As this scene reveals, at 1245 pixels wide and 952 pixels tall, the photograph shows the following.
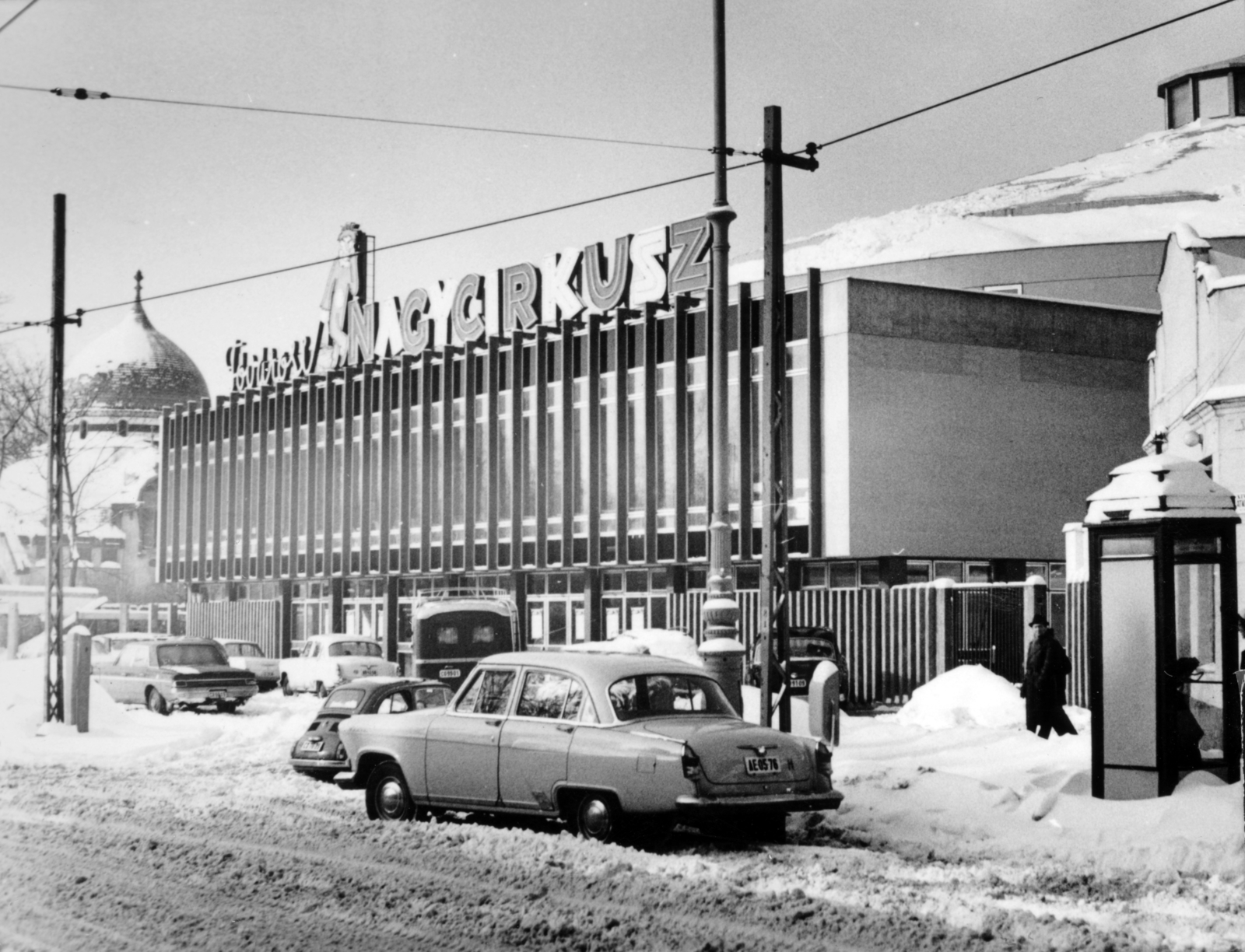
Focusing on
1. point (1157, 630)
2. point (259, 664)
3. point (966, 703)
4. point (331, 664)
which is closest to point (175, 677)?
point (331, 664)

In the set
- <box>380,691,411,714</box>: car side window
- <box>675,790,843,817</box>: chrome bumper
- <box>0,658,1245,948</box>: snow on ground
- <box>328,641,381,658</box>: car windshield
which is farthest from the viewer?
<box>328,641,381,658</box>: car windshield

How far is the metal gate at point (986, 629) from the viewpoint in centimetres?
2944

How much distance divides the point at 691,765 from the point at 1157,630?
14.9 ft

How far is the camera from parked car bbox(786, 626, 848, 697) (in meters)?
28.3

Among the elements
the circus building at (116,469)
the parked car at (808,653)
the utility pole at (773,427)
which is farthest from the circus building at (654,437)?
the circus building at (116,469)

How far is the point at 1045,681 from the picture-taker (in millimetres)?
18953

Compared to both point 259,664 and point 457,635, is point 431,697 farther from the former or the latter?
point 259,664

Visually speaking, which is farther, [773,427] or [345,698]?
[345,698]

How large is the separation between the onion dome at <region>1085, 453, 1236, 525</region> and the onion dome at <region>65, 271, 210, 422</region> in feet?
250

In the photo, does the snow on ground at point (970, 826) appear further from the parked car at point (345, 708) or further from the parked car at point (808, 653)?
the parked car at point (808, 653)

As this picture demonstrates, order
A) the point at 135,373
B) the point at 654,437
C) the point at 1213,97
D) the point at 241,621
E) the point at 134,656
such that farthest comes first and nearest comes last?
the point at 135,373
the point at 1213,97
the point at 241,621
the point at 654,437
the point at 134,656

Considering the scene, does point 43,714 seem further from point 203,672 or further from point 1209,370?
point 1209,370

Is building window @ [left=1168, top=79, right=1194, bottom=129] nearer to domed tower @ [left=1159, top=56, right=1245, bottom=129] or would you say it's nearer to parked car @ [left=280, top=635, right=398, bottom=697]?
domed tower @ [left=1159, top=56, right=1245, bottom=129]

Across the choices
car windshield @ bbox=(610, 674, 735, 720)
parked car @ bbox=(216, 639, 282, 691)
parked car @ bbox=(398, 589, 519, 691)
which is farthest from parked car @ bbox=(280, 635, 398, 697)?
car windshield @ bbox=(610, 674, 735, 720)
